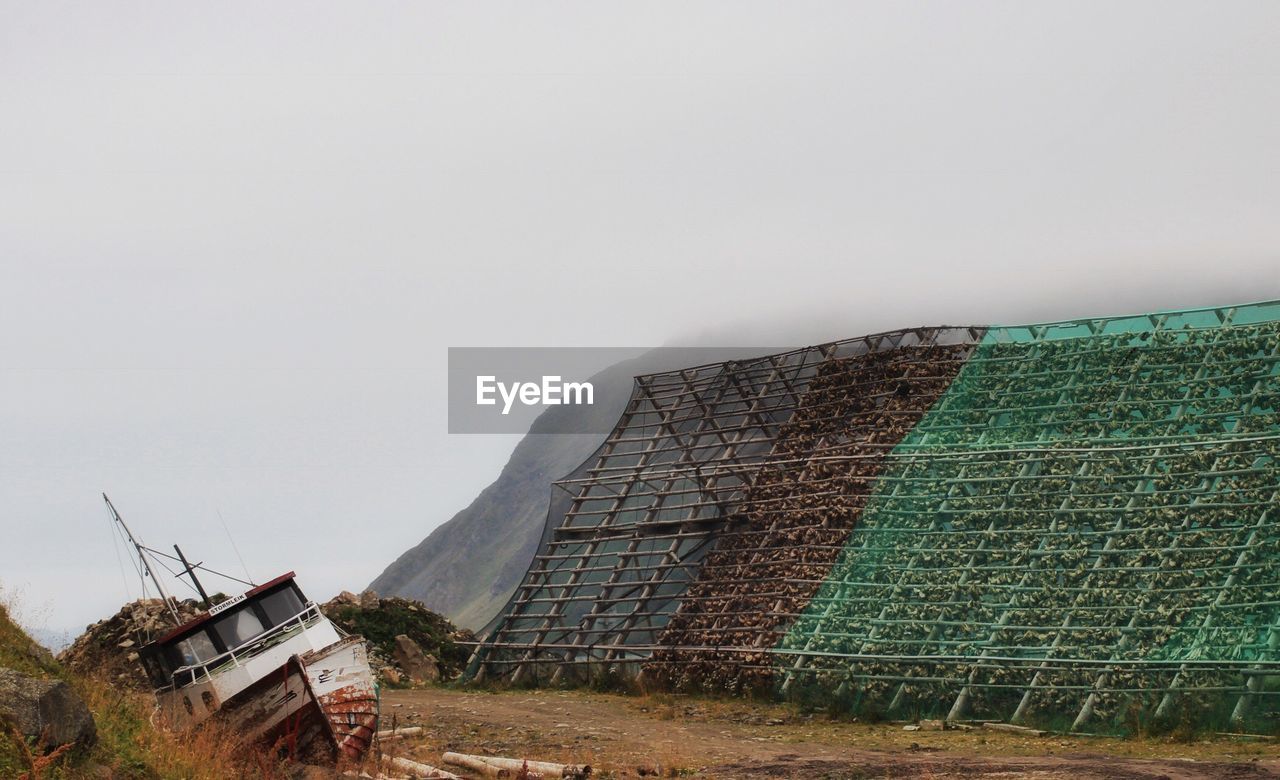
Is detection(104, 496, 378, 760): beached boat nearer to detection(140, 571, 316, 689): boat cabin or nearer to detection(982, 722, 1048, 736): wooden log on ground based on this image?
detection(140, 571, 316, 689): boat cabin

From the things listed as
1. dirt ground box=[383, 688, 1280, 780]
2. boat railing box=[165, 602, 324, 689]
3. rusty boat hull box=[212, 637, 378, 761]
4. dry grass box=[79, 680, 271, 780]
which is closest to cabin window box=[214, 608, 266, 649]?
boat railing box=[165, 602, 324, 689]

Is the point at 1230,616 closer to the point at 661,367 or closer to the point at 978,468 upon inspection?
the point at 978,468

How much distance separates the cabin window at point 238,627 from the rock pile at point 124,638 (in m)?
11.7

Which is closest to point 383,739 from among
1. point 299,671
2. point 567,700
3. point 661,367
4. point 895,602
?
point 299,671

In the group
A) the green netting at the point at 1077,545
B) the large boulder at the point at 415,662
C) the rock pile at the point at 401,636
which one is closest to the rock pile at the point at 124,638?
the rock pile at the point at 401,636

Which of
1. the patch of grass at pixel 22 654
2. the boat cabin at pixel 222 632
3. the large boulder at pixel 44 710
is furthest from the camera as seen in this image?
the boat cabin at pixel 222 632

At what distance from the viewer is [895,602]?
29.4 metres

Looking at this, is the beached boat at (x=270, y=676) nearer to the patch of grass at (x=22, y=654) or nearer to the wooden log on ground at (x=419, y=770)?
the wooden log on ground at (x=419, y=770)

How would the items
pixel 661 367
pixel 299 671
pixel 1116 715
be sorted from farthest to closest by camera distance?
pixel 661 367 < pixel 1116 715 < pixel 299 671

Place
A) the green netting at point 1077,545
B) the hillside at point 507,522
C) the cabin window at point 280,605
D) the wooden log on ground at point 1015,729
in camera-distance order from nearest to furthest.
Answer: the cabin window at point 280,605 → the wooden log on ground at point 1015,729 → the green netting at point 1077,545 → the hillside at point 507,522

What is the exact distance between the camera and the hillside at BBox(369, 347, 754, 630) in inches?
4437

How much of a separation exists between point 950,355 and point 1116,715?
13865mm

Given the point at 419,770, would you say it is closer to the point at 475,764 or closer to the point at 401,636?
the point at 475,764

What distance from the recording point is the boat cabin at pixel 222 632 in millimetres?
21391
